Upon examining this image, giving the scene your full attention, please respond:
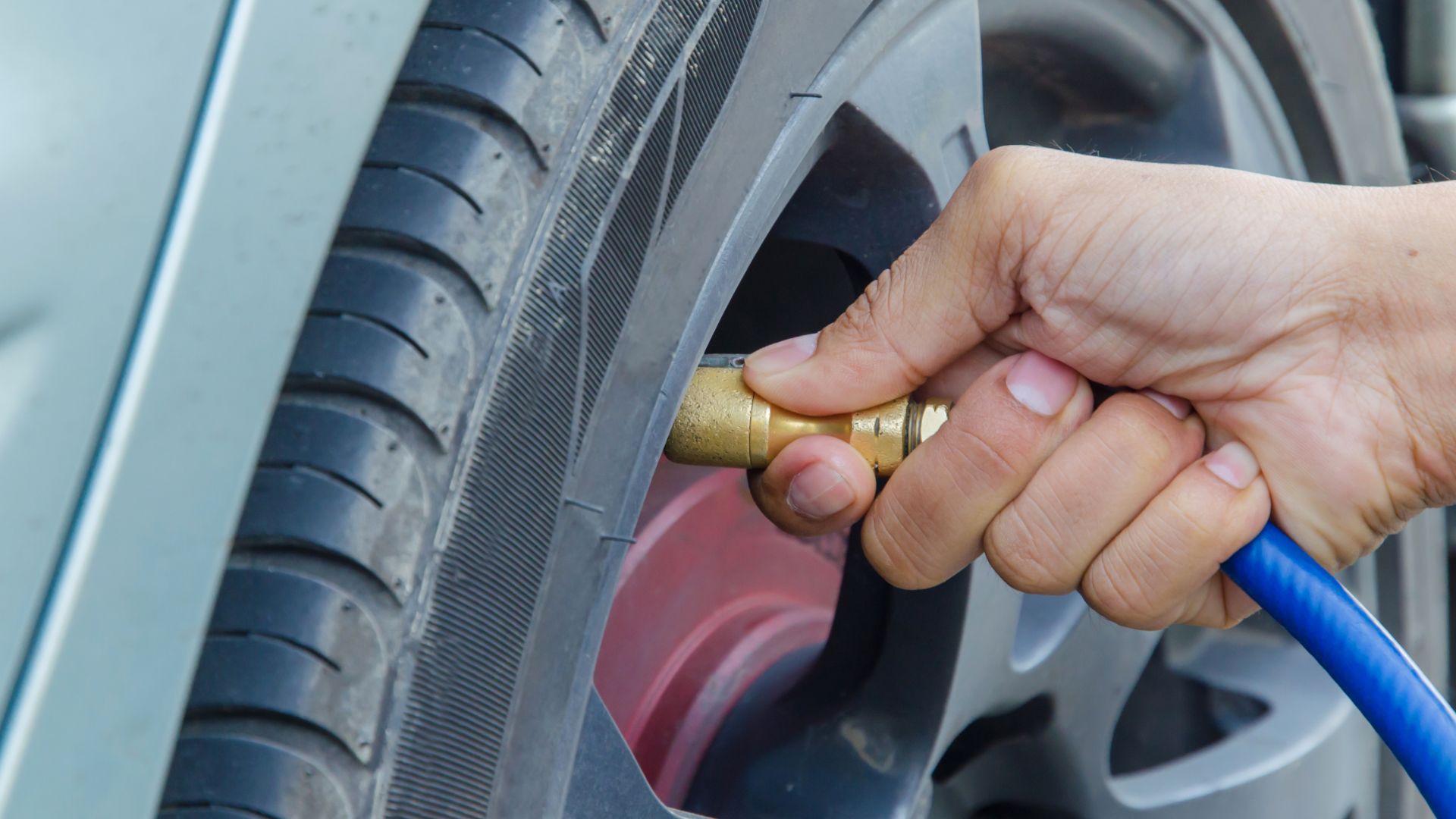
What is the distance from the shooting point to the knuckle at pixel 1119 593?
2.70 ft

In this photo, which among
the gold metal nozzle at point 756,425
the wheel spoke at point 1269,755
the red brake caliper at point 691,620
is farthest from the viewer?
the wheel spoke at point 1269,755

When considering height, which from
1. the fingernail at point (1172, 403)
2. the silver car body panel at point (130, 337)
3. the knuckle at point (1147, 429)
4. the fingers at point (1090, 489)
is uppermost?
the fingernail at point (1172, 403)

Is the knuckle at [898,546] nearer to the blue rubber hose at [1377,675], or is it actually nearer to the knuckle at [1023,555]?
the knuckle at [1023,555]

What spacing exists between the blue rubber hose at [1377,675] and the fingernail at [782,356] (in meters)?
0.33

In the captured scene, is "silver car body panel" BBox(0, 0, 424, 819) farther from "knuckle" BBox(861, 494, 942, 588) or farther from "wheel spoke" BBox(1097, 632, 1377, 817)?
"wheel spoke" BBox(1097, 632, 1377, 817)

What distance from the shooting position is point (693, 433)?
0.72m

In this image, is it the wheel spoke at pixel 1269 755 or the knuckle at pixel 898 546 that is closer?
the knuckle at pixel 898 546

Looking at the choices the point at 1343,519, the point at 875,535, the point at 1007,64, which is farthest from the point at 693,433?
the point at 1007,64

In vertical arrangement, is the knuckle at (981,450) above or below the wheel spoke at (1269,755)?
below

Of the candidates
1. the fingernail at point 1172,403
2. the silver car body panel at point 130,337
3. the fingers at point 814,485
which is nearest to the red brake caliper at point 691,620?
the fingers at point 814,485

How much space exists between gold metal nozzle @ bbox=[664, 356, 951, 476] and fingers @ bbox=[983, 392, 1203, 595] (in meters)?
0.09

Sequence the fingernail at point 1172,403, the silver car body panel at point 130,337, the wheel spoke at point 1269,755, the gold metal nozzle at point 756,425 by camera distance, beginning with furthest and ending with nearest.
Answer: the wheel spoke at point 1269,755, the fingernail at point 1172,403, the gold metal nozzle at point 756,425, the silver car body panel at point 130,337

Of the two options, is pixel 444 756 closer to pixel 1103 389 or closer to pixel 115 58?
pixel 115 58

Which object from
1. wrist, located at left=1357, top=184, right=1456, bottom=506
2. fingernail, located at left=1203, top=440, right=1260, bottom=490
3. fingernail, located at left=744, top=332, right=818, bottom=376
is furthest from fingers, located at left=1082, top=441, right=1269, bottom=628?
fingernail, located at left=744, top=332, right=818, bottom=376
